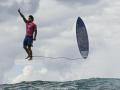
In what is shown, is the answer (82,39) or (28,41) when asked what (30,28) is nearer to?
(28,41)

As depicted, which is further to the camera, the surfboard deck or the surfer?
the surfboard deck

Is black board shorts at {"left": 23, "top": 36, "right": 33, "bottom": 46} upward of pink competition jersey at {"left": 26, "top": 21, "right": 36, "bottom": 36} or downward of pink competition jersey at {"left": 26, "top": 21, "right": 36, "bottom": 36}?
downward

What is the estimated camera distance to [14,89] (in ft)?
123

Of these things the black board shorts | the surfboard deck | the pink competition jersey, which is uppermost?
the surfboard deck

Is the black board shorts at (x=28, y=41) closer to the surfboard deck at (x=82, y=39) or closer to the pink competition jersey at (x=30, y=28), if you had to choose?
the pink competition jersey at (x=30, y=28)

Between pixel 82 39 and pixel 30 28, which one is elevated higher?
pixel 82 39

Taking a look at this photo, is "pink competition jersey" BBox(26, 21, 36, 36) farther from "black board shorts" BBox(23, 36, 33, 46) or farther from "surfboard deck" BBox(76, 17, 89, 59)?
"surfboard deck" BBox(76, 17, 89, 59)

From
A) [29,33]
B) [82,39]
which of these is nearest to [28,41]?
[29,33]

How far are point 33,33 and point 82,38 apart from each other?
14.7 metres

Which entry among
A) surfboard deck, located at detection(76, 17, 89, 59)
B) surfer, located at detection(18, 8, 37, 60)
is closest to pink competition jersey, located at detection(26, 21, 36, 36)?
surfer, located at detection(18, 8, 37, 60)

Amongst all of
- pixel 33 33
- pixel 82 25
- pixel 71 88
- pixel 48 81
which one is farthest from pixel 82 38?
pixel 33 33

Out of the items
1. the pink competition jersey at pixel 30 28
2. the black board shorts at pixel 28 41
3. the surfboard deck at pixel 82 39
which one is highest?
the surfboard deck at pixel 82 39

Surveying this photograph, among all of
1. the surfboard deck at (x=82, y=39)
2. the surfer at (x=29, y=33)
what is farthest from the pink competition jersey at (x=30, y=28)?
the surfboard deck at (x=82, y=39)

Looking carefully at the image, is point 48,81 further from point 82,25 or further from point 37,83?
point 82,25
